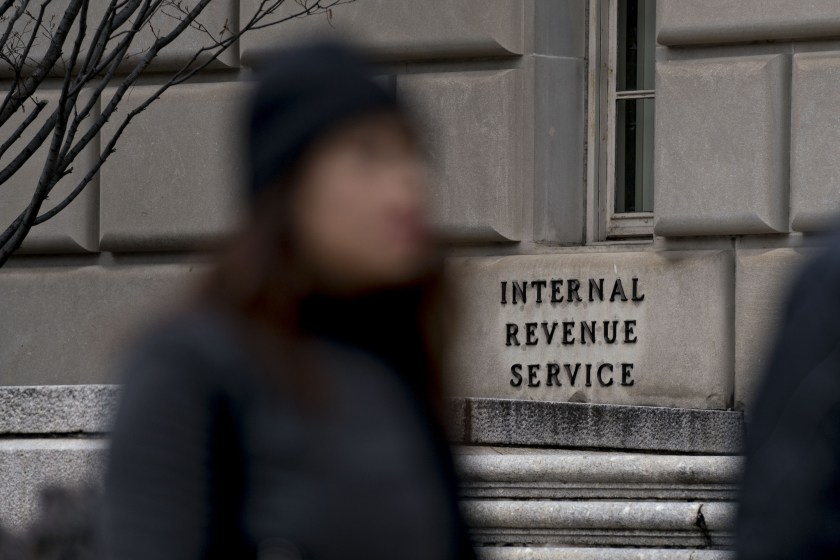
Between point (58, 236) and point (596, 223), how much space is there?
2925 mm

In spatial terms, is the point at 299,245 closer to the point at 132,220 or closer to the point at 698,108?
the point at 698,108

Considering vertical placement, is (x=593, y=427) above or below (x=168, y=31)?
below

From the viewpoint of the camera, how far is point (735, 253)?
8.53 metres

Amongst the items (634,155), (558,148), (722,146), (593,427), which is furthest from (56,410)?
Answer: (634,155)

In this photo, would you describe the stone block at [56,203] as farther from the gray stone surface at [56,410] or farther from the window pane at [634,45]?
the gray stone surface at [56,410]

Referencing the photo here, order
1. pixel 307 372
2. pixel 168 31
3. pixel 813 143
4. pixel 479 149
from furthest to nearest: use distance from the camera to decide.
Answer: pixel 168 31, pixel 479 149, pixel 813 143, pixel 307 372

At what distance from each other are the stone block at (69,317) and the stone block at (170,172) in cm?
20

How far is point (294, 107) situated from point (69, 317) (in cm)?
804

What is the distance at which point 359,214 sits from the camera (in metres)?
1.91

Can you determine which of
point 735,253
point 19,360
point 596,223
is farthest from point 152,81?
point 735,253

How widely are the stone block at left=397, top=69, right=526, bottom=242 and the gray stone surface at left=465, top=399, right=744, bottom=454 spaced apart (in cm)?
243

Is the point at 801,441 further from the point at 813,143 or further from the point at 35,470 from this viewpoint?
the point at 813,143

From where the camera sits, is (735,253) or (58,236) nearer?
(735,253)

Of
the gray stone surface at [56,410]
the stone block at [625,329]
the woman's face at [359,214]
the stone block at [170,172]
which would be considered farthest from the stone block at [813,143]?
the woman's face at [359,214]
